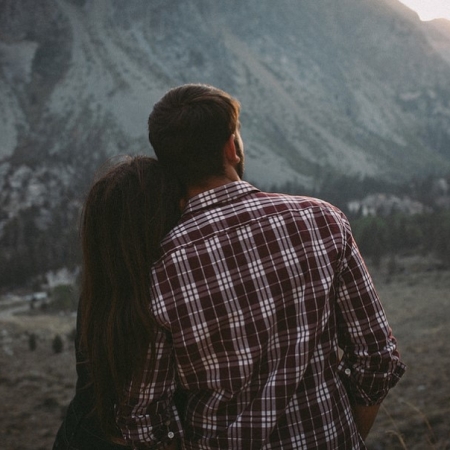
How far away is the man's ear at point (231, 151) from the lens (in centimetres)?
139

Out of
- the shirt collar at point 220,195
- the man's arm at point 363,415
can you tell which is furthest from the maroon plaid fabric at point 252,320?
the man's arm at point 363,415

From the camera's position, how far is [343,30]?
4587 inches

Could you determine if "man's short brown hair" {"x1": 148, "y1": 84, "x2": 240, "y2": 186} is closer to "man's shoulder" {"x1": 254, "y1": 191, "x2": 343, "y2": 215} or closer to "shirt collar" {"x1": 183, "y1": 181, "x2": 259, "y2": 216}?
"shirt collar" {"x1": 183, "y1": 181, "x2": 259, "y2": 216}

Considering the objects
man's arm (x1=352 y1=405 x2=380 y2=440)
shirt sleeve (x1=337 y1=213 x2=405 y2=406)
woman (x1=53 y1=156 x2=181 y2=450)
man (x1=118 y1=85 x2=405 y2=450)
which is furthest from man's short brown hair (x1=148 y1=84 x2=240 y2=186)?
man's arm (x1=352 y1=405 x2=380 y2=440)

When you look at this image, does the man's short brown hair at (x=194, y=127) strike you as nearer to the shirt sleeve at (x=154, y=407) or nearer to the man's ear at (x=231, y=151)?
the man's ear at (x=231, y=151)

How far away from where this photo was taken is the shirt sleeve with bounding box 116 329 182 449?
4.63ft

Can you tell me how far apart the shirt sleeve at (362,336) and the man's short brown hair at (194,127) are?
47 centimetres

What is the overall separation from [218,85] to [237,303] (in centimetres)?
8022

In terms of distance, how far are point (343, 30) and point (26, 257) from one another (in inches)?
4379

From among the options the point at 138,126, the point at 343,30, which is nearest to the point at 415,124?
the point at 343,30

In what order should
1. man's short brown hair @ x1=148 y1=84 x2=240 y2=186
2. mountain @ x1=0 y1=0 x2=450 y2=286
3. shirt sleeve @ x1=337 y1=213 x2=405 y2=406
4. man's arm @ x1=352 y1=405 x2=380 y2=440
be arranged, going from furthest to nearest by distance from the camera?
mountain @ x1=0 y1=0 x2=450 y2=286, man's arm @ x1=352 y1=405 x2=380 y2=440, shirt sleeve @ x1=337 y1=213 x2=405 y2=406, man's short brown hair @ x1=148 y1=84 x2=240 y2=186

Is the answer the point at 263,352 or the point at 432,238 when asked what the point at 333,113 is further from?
the point at 263,352

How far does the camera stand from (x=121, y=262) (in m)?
1.41

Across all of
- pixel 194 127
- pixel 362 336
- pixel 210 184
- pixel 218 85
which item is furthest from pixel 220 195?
pixel 218 85
